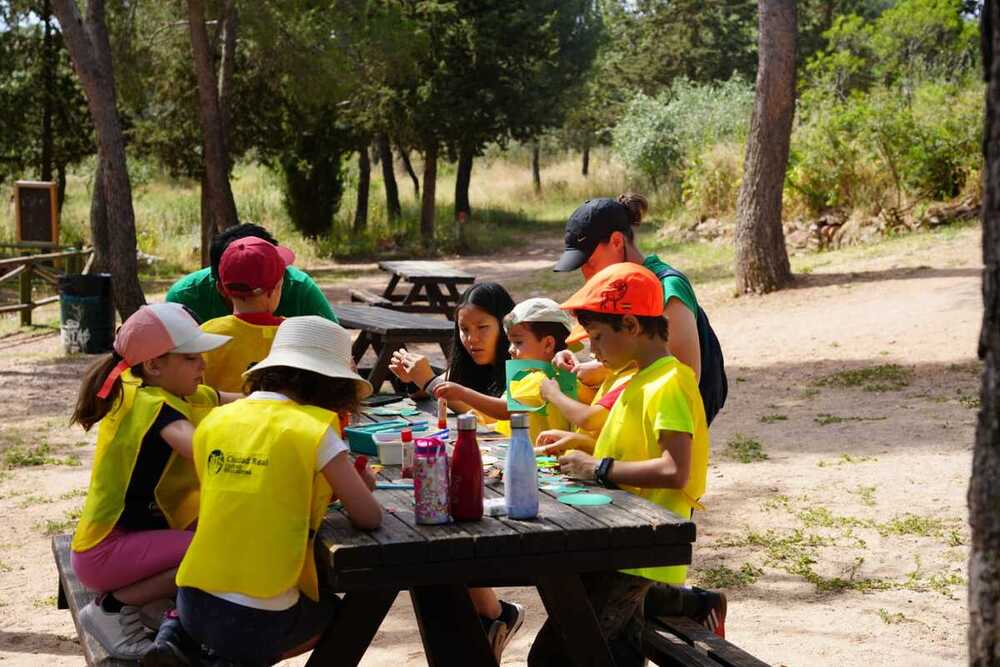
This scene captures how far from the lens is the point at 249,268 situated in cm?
453

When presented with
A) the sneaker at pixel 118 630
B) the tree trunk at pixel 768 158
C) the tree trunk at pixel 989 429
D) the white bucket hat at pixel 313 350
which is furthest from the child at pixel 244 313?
the tree trunk at pixel 768 158

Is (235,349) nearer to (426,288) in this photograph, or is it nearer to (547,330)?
(547,330)

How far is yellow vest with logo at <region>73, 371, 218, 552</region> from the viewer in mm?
3602

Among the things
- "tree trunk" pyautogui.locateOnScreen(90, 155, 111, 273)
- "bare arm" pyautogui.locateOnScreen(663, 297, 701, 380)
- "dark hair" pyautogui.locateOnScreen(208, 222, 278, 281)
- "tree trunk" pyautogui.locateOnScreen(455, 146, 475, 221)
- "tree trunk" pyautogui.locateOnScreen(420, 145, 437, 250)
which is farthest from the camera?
"tree trunk" pyautogui.locateOnScreen(455, 146, 475, 221)

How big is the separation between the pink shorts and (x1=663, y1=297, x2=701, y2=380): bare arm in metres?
1.64

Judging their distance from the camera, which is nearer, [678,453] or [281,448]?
[281,448]

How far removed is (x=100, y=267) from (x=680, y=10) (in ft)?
107

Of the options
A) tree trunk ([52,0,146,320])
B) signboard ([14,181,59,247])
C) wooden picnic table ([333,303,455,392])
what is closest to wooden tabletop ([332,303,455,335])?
wooden picnic table ([333,303,455,392])

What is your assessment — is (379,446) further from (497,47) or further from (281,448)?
(497,47)

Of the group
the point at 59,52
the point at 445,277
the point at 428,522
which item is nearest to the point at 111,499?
the point at 428,522

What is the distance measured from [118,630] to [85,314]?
10.5 meters

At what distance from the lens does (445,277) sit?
1434 centimetres

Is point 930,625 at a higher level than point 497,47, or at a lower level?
lower

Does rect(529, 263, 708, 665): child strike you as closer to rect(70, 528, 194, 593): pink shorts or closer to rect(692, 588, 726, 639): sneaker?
rect(692, 588, 726, 639): sneaker
